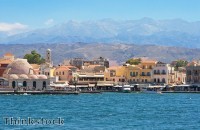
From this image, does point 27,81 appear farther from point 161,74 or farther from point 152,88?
point 161,74

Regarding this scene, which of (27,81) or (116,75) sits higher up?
(116,75)

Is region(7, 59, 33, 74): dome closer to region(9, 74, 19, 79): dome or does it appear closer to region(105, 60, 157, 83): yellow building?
region(9, 74, 19, 79): dome

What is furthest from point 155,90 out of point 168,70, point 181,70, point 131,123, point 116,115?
point 131,123

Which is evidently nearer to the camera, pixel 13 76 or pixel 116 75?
pixel 13 76

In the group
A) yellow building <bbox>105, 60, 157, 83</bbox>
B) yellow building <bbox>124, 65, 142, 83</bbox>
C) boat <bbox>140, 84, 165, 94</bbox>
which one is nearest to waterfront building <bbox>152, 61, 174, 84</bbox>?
yellow building <bbox>105, 60, 157, 83</bbox>

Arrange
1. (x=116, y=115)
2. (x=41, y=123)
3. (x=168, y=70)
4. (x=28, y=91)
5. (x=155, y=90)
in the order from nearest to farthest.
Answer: (x=41, y=123) → (x=116, y=115) → (x=28, y=91) → (x=155, y=90) → (x=168, y=70)

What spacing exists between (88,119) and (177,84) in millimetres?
91907

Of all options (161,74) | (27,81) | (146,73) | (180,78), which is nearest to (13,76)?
(27,81)

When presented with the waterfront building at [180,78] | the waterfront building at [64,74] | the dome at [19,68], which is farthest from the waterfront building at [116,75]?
the dome at [19,68]

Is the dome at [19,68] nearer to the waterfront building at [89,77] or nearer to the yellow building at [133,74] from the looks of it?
the waterfront building at [89,77]

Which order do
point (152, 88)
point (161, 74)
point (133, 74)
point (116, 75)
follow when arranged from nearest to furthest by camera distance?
point (152, 88) < point (161, 74) < point (133, 74) < point (116, 75)

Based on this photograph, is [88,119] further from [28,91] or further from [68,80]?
[68,80]

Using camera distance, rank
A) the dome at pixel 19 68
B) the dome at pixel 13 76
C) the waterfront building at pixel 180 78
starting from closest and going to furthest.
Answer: the dome at pixel 13 76 → the dome at pixel 19 68 → the waterfront building at pixel 180 78

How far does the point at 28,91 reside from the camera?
122812 millimetres
